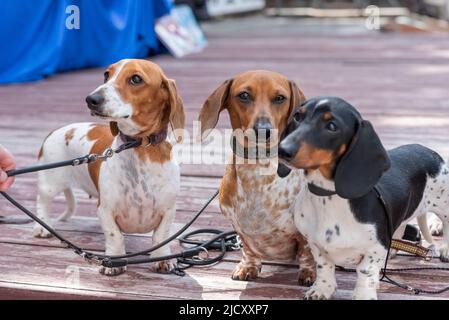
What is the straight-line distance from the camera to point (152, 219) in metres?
2.59

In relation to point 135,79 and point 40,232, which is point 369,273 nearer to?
point 135,79

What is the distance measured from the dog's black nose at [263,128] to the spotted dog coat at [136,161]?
0.35 meters

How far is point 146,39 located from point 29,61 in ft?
5.52

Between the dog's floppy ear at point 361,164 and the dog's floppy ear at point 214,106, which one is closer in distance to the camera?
the dog's floppy ear at point 361,164

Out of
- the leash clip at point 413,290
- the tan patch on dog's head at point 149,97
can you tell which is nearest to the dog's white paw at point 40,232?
the tan patch on dog's head at point 149,97

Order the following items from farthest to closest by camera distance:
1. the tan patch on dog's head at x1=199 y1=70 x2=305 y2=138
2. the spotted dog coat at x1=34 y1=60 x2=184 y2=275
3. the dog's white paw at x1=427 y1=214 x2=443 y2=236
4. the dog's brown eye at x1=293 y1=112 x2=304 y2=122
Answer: the dog's white paw at x1=427 y1=214 x2=443 y2=236
the spotted dog coat at x1=34 y1=60 x2=184 y2=275
the tan patch on dog's head at x1=199 y1=70 x2=305 y2=138
the dog's brown eye at x1=293 y1=112 x2=304 y2=122

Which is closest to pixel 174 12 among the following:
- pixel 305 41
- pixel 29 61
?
pixel 305 41

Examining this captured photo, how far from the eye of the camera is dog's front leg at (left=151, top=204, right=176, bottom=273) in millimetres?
2580

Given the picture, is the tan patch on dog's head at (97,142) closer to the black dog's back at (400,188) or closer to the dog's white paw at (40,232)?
the dog's white paw at (40,232)

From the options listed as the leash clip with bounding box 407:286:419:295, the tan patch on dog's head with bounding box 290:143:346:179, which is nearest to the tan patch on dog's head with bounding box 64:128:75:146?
the tan patch on dog's head with bounding box 290:143:346:179

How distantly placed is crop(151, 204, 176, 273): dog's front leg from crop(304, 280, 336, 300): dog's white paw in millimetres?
553

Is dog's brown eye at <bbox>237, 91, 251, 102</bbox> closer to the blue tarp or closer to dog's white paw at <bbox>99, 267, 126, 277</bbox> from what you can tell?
Result: dog's white paw at <bbox>99, 267, 126, 277</bbox>

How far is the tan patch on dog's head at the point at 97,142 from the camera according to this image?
8.74 feet

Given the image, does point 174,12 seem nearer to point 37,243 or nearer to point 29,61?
point 29,61
